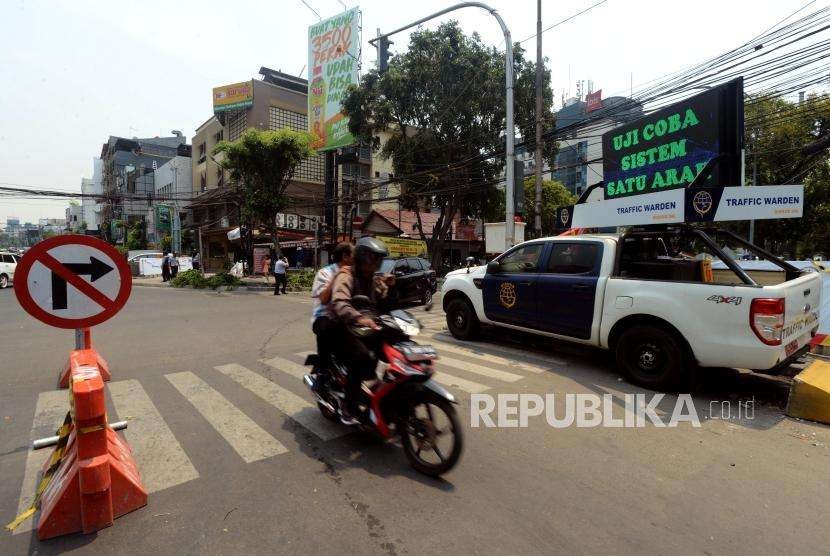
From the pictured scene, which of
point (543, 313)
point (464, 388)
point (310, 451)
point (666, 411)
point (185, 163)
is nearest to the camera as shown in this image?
point (310, 451)

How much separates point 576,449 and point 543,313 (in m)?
2.71

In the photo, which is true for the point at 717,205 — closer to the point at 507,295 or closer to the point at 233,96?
the point at 507,295

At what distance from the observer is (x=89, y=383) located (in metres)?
2.43

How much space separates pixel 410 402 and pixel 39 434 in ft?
11.0

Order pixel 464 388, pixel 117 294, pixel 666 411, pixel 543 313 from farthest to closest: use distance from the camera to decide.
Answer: pixel 543 313 → pixel 464 388 → pixel 666 411 → pixel 117 294

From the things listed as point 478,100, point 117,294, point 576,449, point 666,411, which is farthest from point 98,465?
point 478,100

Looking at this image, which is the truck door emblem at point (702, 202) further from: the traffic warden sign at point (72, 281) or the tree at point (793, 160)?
the tree at point (793, 160)

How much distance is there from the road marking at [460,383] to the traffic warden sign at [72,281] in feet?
10.8

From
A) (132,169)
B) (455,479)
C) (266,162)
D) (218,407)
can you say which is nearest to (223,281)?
(266,162)

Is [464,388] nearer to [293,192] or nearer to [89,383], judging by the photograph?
[89,383]

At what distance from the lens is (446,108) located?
68.2ft

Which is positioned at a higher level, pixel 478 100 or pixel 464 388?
pixel 478 100

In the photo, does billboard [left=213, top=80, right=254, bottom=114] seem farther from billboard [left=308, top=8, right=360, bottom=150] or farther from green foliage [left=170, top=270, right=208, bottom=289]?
green foliage [left=170, top=270, right=208, bottom=289]

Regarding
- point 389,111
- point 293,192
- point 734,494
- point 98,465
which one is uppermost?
point 389,111
